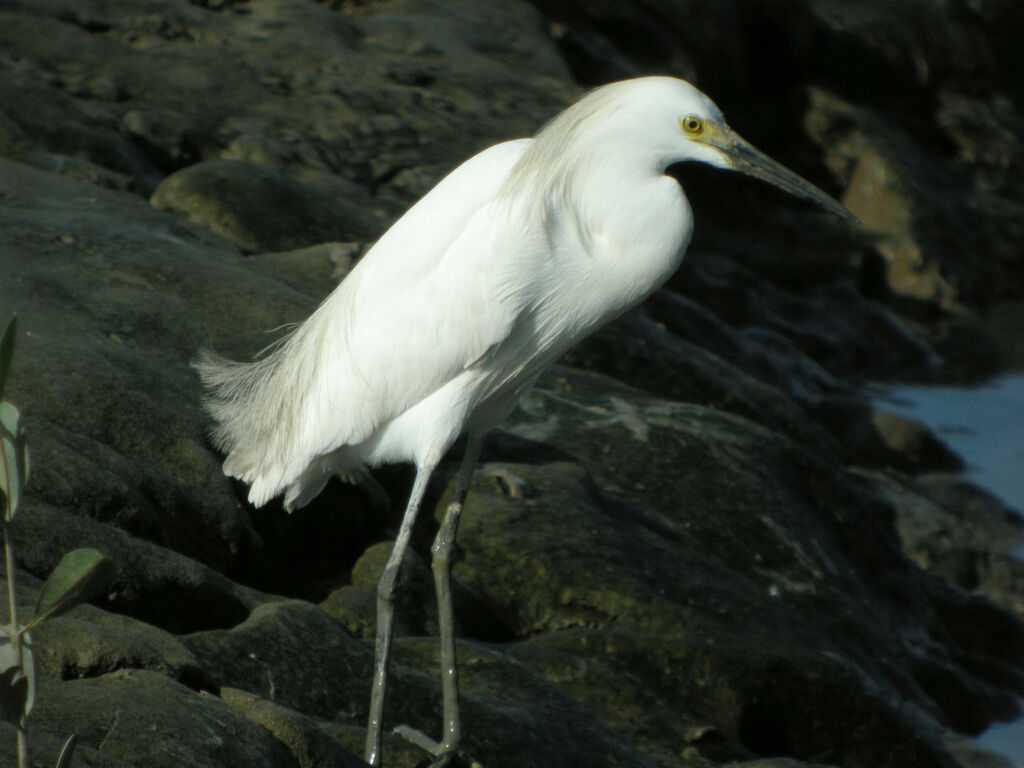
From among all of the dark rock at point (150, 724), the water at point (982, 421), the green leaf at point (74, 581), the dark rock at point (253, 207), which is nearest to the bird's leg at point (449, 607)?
the dark rock at point (150, 724)

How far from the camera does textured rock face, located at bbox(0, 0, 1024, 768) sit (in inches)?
148

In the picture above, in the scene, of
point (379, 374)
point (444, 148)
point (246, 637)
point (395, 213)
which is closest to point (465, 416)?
point (379, 374)

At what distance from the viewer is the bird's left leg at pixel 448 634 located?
146 inches

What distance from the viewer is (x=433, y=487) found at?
5703mm

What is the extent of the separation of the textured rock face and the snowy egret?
420 mm

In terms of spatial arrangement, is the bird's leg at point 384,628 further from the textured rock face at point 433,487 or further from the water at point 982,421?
the water at point 982,421

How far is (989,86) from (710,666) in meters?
14.7

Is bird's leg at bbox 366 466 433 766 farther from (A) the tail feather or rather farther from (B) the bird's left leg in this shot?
(A) the tail feather

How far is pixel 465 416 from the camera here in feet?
13.7

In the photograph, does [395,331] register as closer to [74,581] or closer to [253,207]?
[74,581]

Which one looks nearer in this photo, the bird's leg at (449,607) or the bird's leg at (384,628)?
the bird's leg at (384,628)

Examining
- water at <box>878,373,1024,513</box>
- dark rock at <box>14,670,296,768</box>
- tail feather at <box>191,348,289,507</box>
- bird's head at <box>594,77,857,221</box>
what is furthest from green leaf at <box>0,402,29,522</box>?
water at <box>878,373,1024,513</box>

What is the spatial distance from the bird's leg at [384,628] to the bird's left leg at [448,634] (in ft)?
0.64

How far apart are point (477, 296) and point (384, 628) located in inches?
42.6
